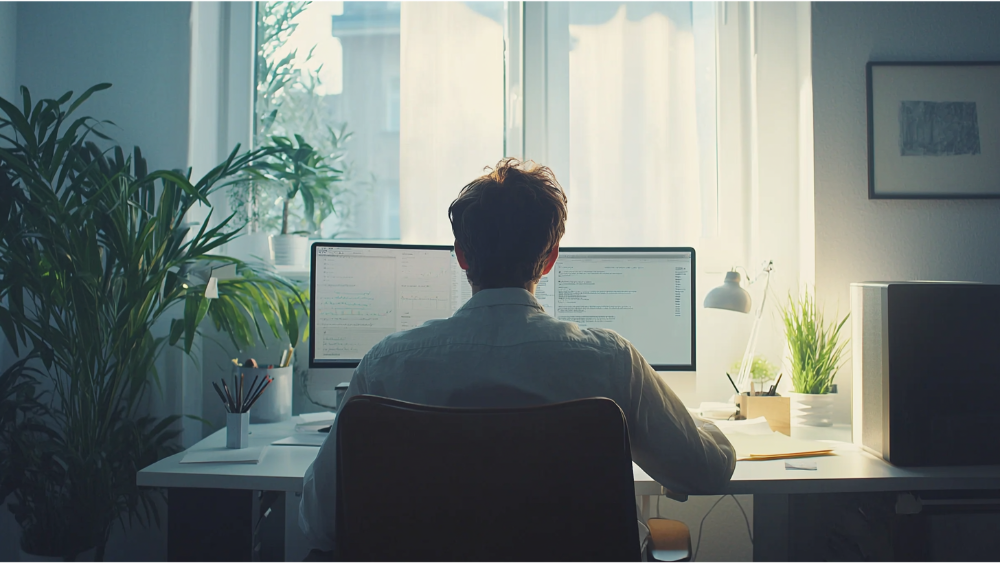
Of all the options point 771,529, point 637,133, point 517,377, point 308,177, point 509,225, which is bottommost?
point 771,529

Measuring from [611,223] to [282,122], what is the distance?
1.23 metres

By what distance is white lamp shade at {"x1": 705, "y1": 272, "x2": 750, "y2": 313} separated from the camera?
1.74m

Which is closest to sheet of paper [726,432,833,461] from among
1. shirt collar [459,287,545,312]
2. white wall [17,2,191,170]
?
shirt collar [459,287,545,312]

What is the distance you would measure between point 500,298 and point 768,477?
0.68 metres

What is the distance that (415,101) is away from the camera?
2166mm

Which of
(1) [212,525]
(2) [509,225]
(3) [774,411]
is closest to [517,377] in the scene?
(2) [509,225]

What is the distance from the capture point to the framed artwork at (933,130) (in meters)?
1.82

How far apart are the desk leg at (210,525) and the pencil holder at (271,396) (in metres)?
0.50

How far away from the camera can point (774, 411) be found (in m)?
1.70

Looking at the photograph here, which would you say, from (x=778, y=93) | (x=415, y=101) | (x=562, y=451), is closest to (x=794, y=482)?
(x=562, y=451)

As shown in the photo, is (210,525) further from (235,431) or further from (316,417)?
(316,417)

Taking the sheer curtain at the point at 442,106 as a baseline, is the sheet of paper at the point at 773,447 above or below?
below

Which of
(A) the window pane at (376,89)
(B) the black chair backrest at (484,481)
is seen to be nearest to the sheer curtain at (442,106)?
(A) the window pane at (376,89)

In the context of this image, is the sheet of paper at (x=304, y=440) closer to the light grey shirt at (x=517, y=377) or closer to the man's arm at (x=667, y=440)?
the light grey shirt at (x=517, y=377)
